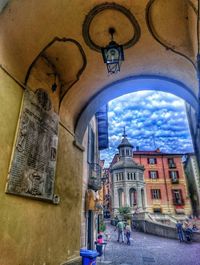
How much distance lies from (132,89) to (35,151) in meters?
3.69

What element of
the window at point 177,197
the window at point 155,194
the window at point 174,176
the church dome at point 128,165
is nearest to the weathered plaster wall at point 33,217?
the church dome at point 128,165

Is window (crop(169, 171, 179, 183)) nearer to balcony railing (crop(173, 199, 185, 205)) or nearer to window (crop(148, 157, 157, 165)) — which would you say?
balcony railing (crop(173, 199, 185, 205))

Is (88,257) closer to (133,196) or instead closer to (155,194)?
(133,196)

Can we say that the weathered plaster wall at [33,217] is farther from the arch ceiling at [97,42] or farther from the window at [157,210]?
the window at [157,210]

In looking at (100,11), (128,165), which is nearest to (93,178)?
(100,11)

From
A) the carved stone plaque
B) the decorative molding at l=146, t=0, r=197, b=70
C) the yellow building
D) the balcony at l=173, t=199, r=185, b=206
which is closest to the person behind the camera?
the yellow building

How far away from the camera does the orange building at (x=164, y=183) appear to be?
34.4m

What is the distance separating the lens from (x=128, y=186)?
33.4 metres

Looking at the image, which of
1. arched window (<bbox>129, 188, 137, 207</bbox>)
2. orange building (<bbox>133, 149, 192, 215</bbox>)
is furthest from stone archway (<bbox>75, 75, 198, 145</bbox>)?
orange building (<bbox>133, 149, 192, 215</bbox>)

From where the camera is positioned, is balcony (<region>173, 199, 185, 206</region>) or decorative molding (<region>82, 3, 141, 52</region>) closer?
decorative molding (<region>82, 3, 141, 52</region>)

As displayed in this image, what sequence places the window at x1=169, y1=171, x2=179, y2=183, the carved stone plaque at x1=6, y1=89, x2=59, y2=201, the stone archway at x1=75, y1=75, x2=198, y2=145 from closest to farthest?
1. the carved stone plaque at x1=6, y1=89, x2=59, y2=201
2. the stone archway at x1=75, y1=75, x2=198, y2=145
3. the window at x1=169, y1=171, x2=179, y2=183

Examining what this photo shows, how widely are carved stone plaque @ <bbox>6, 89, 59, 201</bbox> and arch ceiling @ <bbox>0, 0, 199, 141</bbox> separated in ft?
2.19

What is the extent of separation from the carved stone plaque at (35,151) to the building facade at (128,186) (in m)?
30.0

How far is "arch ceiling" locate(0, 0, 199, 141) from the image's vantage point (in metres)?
3.63
